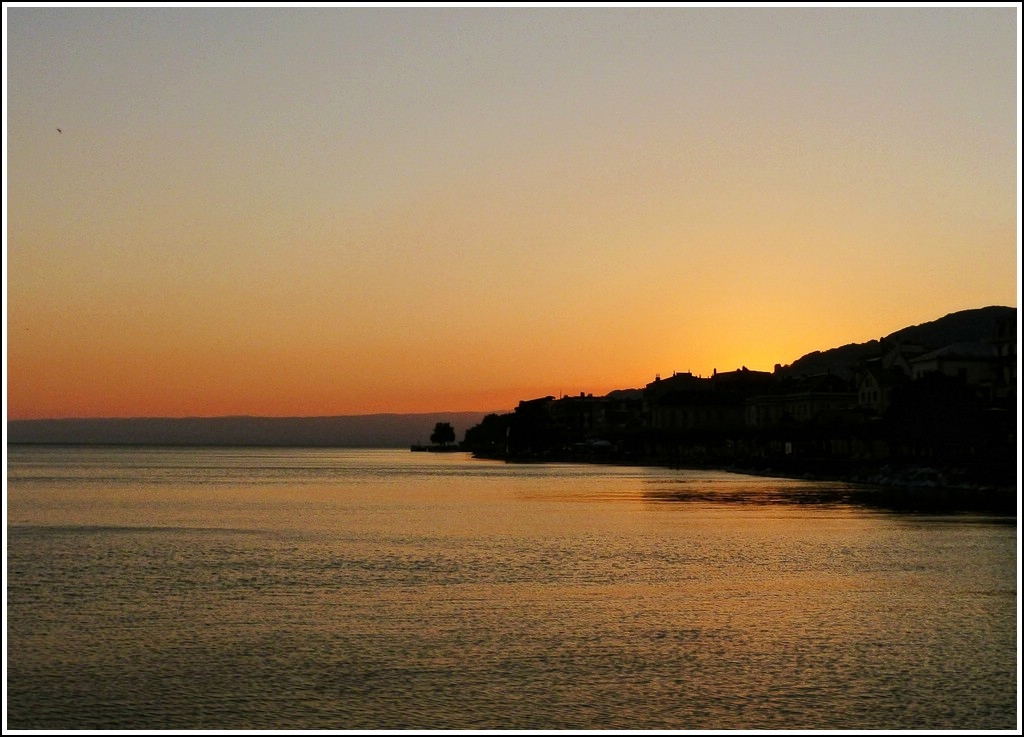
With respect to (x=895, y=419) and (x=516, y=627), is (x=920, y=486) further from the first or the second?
(x=516, y=627)

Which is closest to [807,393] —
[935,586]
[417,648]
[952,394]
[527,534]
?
[952,394]

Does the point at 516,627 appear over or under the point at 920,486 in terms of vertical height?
under

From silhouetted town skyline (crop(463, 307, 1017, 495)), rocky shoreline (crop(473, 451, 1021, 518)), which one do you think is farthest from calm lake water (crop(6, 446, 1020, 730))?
silhouetted town skyline (crop(463, 307, 1017, 495))

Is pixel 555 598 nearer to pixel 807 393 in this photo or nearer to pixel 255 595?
pixel 255 595

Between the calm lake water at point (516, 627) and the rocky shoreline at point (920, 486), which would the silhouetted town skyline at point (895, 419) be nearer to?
the rocky shoreline at point (920, 486)

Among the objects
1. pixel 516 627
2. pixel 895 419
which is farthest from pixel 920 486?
pixel 516 627

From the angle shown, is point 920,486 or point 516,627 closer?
point 516,627

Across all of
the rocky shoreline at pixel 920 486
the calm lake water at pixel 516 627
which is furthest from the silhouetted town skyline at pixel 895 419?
the calm lake water at pixel 516 627

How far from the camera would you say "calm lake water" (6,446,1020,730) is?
19.7m

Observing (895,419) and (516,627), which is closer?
(516,627)

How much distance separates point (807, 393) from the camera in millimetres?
174375

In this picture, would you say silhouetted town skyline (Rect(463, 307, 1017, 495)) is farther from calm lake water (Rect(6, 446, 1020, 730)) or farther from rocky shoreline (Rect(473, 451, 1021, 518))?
calm lake water (Rect(6, 446, 1020, 730))

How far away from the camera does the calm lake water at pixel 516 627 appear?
64.7 ft

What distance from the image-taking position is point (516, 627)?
86.8 feet
